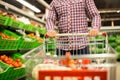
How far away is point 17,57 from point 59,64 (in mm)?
4125

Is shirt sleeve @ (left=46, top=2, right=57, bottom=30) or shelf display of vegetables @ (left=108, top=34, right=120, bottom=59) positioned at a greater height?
shirt sleeve @ (left=46, top=2, right=57, bottom=30)

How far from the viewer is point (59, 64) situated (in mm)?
2238

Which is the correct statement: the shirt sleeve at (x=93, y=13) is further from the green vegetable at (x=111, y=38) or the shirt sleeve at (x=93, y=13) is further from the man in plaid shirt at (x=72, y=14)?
the green vegetable at (x=111, y=38)

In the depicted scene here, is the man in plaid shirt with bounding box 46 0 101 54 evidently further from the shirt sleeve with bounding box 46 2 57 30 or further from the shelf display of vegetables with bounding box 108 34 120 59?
the shelf display of vegetables with bounding box 108 34 120 59

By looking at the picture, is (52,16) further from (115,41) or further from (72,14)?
(115,41)

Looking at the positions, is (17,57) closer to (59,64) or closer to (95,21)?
(95,21)

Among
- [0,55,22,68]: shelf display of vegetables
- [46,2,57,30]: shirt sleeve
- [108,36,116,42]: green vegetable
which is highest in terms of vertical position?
[46,2,57,30]: shirt sleeve

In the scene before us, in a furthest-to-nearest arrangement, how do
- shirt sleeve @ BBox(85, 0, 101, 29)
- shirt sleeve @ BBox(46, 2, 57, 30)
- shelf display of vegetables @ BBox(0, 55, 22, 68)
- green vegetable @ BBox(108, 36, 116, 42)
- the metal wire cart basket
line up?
1. green vegetable @ BBox(108, 36, 116, 42)
2. shelf display of vegetables @ BBox(0, 55, 22, 68)
3. shirt sleeve @ BBox(46, 2, 57, 30)
4. shirt sleeve @ BBox(85, 0, 101, 29)
5. the metal wire cart basket

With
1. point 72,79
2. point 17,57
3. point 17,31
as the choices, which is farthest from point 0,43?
point 72,79

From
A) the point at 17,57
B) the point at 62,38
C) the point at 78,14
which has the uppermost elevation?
the point at 78,14

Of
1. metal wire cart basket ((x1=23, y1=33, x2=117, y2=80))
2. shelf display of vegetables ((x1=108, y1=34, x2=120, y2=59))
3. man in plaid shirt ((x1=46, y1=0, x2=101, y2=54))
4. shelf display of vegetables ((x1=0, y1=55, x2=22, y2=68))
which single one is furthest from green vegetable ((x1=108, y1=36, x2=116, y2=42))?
metal wire cart basket ((x1=23, y1=33, x2=117, y2=80))

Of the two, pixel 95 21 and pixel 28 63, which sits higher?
pixel 95 21

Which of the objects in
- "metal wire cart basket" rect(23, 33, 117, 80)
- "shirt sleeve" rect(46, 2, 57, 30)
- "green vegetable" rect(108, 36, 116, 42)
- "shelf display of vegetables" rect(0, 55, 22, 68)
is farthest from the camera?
"green vegetable" rect(108, 36, 116, 42)

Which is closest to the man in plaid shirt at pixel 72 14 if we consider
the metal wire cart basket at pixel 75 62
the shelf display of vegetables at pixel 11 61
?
the metal wire cart basket at pixel 75 62
